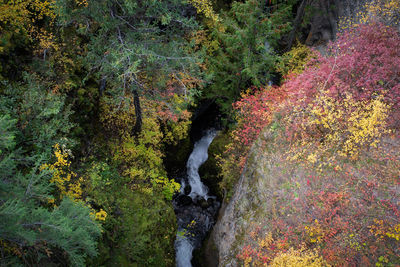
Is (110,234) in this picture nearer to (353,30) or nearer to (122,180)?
(122,180)

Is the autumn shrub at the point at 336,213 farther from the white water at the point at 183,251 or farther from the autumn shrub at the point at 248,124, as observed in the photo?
the white water at the point at 183,251

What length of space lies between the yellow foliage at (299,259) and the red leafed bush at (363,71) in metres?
5.92

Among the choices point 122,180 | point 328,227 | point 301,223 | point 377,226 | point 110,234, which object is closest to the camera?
point 377,226

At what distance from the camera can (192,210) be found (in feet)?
49.0

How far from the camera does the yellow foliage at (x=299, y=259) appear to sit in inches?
267

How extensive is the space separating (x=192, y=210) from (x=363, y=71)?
12542 mm

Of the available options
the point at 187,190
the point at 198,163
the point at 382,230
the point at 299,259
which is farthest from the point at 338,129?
the point at 198,163

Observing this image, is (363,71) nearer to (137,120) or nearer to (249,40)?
(249,40)

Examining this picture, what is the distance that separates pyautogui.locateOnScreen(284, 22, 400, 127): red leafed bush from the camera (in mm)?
8492

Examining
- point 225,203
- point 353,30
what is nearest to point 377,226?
point 225,203

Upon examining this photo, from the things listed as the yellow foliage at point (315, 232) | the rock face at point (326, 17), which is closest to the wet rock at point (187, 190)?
the yellow foliage at point (315, 232)

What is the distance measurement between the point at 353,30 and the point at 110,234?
15458mm

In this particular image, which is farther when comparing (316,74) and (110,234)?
(316,74)

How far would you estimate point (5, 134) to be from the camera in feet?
16.5
